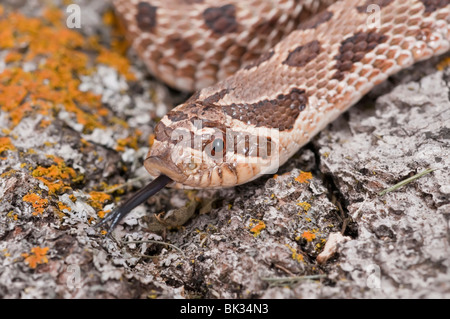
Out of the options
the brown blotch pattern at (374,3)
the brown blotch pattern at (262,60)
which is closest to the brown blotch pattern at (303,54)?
the brown blotch pattern at (262,60)

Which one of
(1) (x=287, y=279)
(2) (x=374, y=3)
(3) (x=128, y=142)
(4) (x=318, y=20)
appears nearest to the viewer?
(1) (x=287, y=279)

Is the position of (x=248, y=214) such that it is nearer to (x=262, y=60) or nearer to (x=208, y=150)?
(x=208, y=150)

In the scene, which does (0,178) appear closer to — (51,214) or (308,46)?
(51,214)

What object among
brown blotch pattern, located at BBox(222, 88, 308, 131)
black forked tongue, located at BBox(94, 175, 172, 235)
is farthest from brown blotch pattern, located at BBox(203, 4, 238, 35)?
black forked tongue, located at BBox(94, 175, 172, 235)

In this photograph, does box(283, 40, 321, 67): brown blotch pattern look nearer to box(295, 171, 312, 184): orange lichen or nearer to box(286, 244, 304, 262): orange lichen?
box(295, 171, 312, 184): orange lichen

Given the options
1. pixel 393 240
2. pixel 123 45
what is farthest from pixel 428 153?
pixel 123 45

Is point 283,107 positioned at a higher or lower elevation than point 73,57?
lower

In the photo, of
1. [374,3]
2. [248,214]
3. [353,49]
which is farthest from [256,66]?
[248,214]
